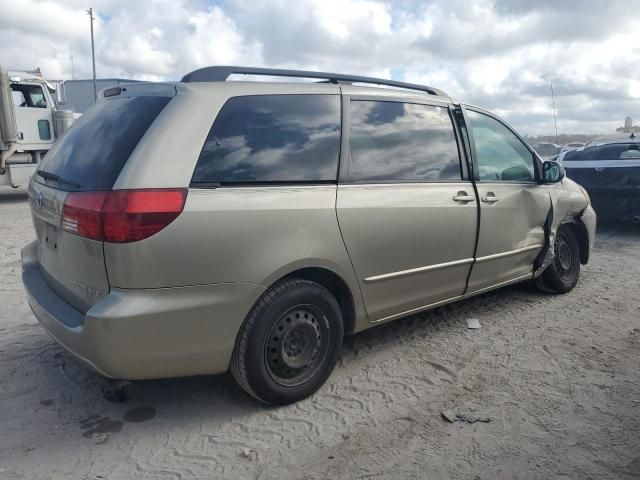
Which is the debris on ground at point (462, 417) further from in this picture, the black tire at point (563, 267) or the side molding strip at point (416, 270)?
the black tire at point (563, 267)

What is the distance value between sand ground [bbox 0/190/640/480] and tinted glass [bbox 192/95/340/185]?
4.38 ft

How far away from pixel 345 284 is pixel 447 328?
1.48 m

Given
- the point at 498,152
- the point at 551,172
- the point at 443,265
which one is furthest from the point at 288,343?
the point at 551,172

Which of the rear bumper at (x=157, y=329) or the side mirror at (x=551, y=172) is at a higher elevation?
the side mirror at (x=551, y=172)

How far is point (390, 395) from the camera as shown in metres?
3.34

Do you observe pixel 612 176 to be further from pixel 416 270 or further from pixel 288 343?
pixel 288 343

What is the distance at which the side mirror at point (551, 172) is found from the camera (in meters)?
4.82

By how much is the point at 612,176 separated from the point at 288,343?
6967mm

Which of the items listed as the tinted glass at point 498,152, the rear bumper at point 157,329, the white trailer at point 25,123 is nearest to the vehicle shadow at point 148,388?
the rear bumper at point 157,329

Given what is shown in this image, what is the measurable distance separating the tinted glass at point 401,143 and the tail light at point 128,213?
4.00 feet

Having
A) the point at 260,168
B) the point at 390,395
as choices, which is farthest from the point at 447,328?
the point at 260,168

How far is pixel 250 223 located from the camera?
112 inches

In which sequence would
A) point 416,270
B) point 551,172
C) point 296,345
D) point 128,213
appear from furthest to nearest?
point 551,172 < point 416,270 < point 296,345 < point 128,213

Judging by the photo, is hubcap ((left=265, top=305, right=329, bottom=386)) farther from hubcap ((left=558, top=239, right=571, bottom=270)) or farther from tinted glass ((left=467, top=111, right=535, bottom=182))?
hubcap ((left=558, top=239, right=571, bottom=270))
